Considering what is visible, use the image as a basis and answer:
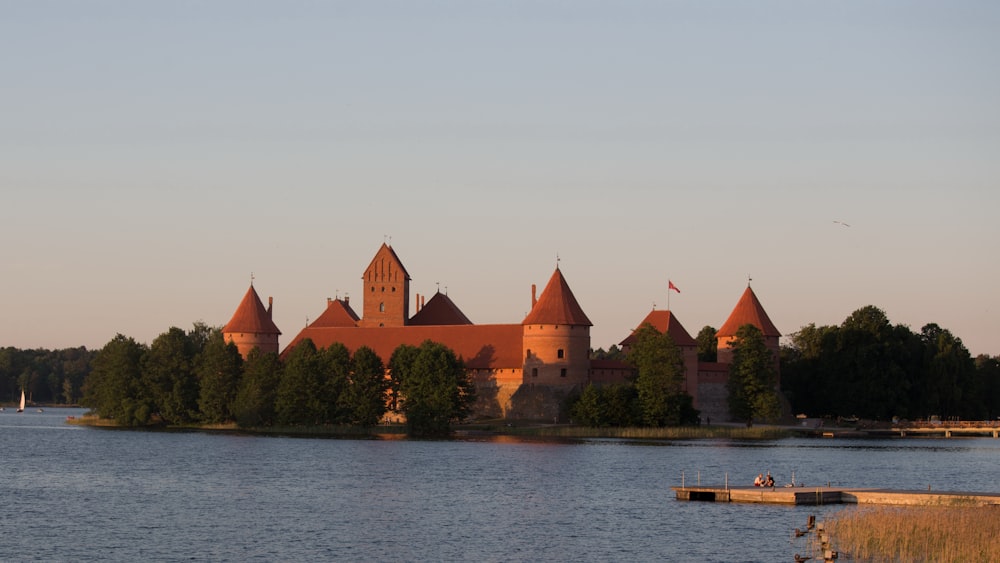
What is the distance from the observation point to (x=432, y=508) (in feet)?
123

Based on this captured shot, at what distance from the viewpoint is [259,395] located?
71.8 meters

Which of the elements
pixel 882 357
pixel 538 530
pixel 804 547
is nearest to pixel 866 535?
pixel 804 547

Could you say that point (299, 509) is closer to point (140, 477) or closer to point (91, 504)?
point (91, 504)

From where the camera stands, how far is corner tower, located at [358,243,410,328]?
302 ft

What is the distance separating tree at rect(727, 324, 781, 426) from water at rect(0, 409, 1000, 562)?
7.78 meters

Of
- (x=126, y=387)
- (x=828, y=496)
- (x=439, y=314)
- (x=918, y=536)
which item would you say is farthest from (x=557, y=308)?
(x=918, y=536)

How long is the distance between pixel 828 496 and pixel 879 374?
49148 mm

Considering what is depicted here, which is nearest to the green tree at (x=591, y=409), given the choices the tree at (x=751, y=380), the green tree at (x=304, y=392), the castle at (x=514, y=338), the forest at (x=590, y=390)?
the forest at (x=590, y=390)

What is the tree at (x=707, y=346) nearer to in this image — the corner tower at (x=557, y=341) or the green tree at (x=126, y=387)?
the corner tower at (x=557, y=341)

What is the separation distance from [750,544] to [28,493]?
2132cm

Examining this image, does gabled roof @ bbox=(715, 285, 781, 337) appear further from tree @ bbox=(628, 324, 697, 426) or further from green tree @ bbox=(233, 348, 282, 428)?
green tree @ bbox=(233, 348, 282, 428)

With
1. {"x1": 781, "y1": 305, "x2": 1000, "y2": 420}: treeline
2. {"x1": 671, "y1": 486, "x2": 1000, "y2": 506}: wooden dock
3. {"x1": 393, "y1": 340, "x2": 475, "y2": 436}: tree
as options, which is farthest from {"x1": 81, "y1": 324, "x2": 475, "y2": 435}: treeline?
{"x1": 671, "y1": 486, "x2": 1000, "y2": 506}: wooden dock

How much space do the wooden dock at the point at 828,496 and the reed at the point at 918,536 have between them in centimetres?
429

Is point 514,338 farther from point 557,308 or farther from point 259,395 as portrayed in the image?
point 259,395
